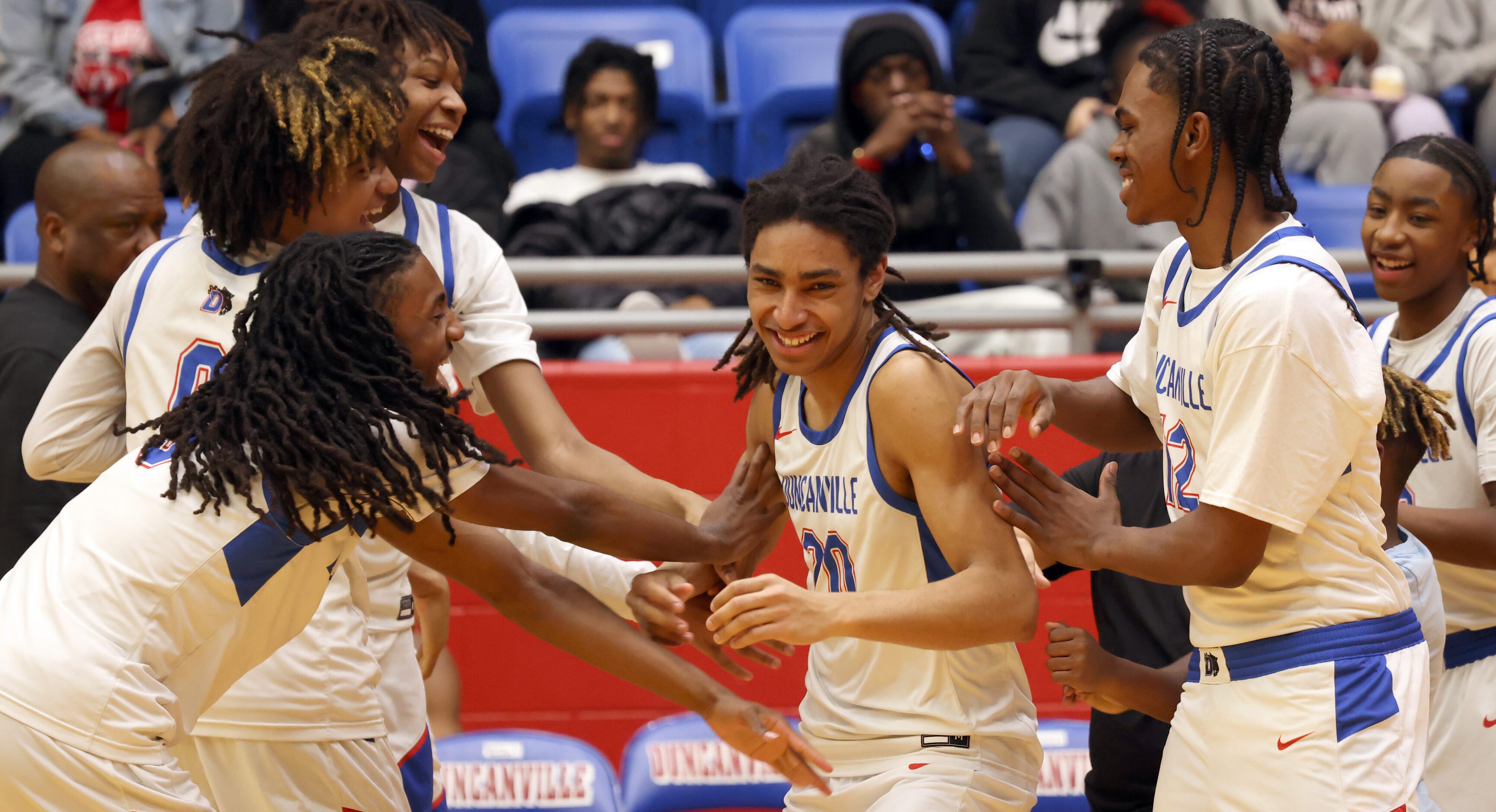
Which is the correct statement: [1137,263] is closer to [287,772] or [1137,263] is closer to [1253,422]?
[1253,422]

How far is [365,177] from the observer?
3.01 m

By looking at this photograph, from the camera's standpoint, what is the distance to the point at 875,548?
2869 mm

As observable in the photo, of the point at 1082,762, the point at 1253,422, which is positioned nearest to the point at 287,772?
the point at 1253,422

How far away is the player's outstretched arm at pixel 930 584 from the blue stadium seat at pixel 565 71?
485 cm

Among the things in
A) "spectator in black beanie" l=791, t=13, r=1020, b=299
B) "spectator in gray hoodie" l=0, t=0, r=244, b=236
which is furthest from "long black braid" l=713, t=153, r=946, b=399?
"spectator in gray hoodie" l=0, t=0, r=244, b=236

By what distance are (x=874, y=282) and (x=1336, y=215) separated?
13.6 feet

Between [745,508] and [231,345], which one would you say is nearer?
[231,345]

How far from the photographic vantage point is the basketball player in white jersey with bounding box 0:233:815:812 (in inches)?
90.2

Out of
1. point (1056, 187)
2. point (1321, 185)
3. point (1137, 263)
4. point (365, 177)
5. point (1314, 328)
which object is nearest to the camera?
point (1314, 328)

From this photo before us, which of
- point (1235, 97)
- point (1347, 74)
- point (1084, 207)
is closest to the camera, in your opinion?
point (1235, 97)

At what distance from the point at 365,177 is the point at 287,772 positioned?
122 centimetres

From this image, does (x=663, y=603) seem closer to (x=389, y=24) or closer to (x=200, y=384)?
(x=200, y=384)

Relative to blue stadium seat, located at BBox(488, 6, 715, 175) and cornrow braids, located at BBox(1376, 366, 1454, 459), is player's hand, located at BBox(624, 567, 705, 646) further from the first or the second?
blue stadium seat, located at BBox(488, 6, 715, 175)

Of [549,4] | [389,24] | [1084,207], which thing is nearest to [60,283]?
[389,24]
